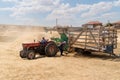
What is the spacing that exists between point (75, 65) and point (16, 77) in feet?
12.3

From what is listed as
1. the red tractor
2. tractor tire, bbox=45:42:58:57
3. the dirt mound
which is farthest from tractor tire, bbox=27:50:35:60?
the dirt mound

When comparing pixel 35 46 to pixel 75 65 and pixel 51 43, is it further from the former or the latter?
pixel 75 65

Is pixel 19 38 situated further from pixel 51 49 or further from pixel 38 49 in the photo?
pixel 51 49

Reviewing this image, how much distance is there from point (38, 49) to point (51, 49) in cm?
84

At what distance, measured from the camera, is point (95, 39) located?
16.0m

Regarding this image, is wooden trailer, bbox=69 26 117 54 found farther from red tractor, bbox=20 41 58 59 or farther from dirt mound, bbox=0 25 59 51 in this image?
dirt mound, bbox=0 25 59 51

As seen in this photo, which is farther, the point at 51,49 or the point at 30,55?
the point at 51,49

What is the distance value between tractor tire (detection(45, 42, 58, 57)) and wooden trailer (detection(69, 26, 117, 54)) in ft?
6.24

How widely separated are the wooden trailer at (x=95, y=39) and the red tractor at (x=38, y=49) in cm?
193

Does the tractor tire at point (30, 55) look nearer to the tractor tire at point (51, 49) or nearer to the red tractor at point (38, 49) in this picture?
the red tractor at point (38, 49)

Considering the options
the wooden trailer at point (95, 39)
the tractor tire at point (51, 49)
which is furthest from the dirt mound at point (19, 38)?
the wooden trailer at point (95, 39)

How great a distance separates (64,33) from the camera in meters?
18.3

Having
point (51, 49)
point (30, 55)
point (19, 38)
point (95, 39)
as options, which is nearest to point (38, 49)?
point (51, 49)

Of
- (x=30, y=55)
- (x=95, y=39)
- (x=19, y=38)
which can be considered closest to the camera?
(x=30, y=55)
